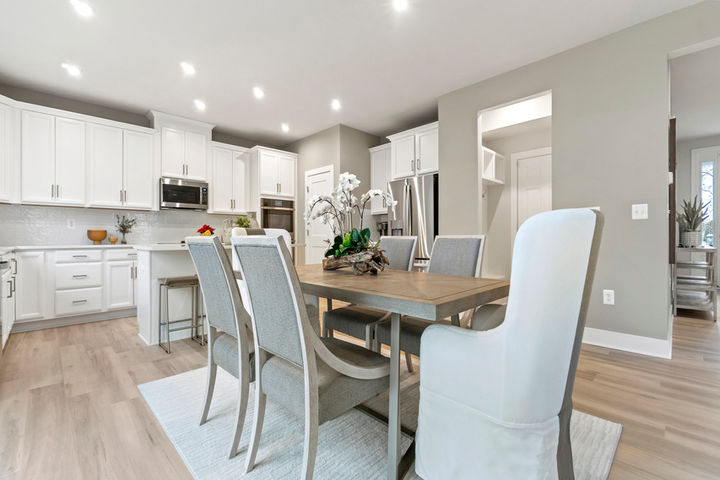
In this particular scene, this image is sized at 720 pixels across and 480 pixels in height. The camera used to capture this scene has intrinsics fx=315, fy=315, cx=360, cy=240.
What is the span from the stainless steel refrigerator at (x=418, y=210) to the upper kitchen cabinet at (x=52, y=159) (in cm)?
393

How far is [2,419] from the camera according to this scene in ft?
5.46

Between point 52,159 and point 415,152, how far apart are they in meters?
4.40

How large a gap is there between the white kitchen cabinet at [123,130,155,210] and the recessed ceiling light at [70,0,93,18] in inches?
78.0

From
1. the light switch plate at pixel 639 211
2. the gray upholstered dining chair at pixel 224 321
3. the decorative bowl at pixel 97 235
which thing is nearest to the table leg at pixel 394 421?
the gray upholstered dining chair at pixel 224 321

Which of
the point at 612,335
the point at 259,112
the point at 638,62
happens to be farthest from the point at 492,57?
the point at 259,112

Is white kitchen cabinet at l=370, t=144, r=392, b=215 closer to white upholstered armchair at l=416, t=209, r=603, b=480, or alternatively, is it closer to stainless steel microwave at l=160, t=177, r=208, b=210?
stainless steel microwave at l=160, t=177, r=208, b=210

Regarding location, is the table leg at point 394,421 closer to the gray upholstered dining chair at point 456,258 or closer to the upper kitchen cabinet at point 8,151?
the gray upholstered dining chair at point 456,258

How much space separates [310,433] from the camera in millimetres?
1057

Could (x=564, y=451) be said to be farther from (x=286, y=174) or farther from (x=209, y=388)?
(x=286, y=174)

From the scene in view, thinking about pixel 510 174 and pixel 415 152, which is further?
pixel 510 174

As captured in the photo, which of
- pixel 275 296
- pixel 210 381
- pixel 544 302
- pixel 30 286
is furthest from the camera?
pixel 30 286

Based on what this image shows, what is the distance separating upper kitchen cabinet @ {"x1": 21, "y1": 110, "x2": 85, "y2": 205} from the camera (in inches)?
139

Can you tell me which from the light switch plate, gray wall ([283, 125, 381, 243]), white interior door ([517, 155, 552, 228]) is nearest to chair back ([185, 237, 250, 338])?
the light switch plate

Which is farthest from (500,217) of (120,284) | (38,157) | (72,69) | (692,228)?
(38,157)
